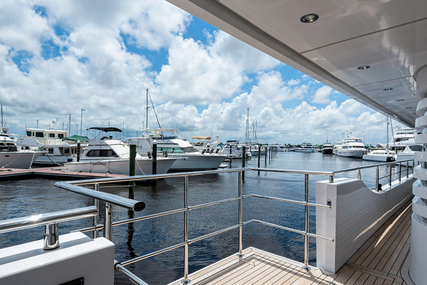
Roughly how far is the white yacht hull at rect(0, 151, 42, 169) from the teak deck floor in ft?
69.4

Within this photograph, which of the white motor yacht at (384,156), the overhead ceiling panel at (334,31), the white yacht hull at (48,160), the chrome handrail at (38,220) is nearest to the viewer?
the chrome handrail at (38,220)

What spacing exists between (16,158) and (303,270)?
22.4 metres

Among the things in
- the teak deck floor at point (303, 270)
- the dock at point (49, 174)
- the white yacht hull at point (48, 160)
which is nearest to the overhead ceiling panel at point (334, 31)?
the teak deck floor at point (303, 270)

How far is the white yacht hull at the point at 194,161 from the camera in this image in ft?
63.0

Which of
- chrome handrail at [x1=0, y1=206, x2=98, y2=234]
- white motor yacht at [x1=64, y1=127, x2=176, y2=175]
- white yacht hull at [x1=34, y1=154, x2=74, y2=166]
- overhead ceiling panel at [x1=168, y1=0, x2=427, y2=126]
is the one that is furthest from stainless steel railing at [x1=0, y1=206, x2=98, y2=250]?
white yacht hull at [x1=34, y1=154, x2=74, y2=166]

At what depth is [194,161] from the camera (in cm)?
→ 1939

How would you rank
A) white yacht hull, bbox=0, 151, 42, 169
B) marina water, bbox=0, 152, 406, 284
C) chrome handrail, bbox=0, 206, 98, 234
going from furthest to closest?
white yacht hull, bbox=0, 151, 42, 169, marina water, bbox=0, 152, 406, 284, chrome handrail, bbox=0, 206, 98, 234

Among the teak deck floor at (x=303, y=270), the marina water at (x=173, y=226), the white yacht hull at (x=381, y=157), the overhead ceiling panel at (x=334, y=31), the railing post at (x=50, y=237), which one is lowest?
the marina water at (x=173, y=226)

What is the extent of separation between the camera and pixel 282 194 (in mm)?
11727

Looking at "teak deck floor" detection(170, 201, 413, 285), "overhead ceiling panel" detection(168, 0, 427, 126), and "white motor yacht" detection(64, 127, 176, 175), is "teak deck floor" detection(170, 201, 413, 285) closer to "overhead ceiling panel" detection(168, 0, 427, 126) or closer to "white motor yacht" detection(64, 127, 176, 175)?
"overhead ceiling panel" detection(168, 0, 427, 126)

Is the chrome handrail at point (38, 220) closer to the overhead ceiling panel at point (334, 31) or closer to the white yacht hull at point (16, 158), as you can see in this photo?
the overhead ceiling panel at point (334, 31)

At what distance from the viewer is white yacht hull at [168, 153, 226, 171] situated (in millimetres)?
19188

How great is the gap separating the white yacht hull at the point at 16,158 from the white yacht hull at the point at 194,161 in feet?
35.1

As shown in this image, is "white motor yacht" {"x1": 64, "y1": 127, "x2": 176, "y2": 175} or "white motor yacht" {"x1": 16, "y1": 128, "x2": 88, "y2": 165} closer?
"white motor yacht" {"x1": 64, "y1": 127, "x2": 176, "y2": 175}
